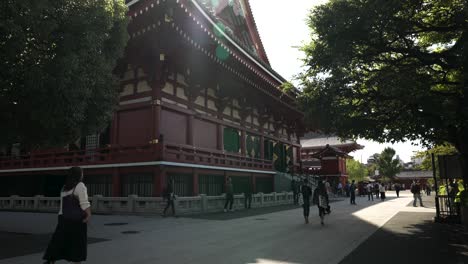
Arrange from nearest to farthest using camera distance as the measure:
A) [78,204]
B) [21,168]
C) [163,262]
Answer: [78,204] → [163,262] → [21,168]

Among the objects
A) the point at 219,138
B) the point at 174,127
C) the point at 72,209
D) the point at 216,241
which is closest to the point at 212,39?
the point at 174,127

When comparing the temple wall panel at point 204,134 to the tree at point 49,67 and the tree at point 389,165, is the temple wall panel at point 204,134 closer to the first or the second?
the tree at point 49,67

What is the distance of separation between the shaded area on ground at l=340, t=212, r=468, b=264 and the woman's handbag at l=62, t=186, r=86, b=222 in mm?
4735

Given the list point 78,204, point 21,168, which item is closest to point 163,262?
point 78,204

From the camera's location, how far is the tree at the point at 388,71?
9.52 m

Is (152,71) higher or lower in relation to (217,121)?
higher

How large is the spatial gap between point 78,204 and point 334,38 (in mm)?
8543

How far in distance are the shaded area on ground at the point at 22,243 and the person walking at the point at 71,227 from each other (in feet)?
8.81

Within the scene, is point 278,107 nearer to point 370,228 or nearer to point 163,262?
point 370,228

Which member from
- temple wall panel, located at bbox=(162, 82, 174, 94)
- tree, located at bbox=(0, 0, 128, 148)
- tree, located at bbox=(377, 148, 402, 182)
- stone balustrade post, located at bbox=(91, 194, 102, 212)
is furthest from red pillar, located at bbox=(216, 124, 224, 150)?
tree, located at bbox=(377, 148, 402, 182)

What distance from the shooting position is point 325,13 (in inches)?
426

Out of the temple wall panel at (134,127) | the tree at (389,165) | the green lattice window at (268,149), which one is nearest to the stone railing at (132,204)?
the temple wall panel at (134,127)

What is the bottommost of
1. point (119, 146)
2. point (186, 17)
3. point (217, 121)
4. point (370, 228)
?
point (370, 228)

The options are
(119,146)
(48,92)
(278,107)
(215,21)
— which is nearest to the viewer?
(48,92)
